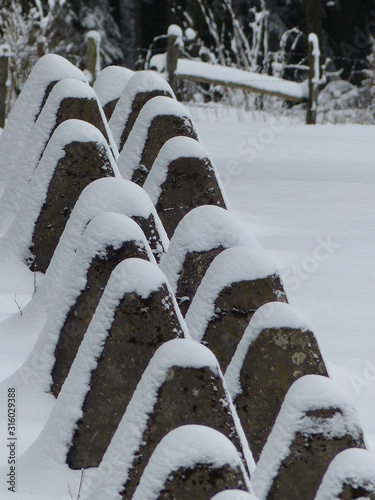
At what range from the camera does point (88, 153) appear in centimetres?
349

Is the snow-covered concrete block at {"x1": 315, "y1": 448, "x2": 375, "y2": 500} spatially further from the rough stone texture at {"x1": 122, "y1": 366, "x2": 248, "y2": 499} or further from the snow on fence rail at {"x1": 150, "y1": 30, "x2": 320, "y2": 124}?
the snow on fence rail at {"x1": 150, "y1": 30, "x2": 320, "y2": 124}

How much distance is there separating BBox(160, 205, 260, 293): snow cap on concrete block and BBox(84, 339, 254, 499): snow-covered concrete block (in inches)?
34.1

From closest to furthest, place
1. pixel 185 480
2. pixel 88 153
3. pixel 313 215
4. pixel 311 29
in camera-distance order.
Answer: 1. pixel 185 480
2. pixel 88 153
3. pixel 313 215
4. pixel 311 29

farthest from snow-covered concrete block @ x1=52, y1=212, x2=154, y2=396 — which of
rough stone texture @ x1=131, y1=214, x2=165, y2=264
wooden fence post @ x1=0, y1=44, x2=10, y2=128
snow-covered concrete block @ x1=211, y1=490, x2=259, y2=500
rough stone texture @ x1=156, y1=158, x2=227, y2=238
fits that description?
wooden fence post @ x1=0, y1=44, x2=10, y2=128

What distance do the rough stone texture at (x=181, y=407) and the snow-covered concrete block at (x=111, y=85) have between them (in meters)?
3.71

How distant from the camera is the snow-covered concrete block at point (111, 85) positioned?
17.3 feet

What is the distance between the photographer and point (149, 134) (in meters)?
4.12

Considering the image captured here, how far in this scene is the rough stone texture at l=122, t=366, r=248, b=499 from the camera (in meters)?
1.68

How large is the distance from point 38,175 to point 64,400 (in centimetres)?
159

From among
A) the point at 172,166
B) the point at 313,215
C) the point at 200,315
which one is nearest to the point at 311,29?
→ the point at 313,215

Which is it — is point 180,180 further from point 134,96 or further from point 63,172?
point 134,96

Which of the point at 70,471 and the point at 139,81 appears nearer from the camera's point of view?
the point at 70,471

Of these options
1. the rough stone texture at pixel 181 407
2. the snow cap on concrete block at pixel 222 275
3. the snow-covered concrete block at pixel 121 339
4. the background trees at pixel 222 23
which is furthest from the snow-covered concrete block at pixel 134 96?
the background trees at pixel 222 23

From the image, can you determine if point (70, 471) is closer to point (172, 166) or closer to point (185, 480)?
point (185, 480)
